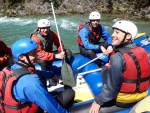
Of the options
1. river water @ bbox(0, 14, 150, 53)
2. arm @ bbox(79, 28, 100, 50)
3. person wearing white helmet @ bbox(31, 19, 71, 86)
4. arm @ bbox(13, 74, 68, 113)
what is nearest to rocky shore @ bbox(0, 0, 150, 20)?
river water @ bbox(0, 14, 150, 53)

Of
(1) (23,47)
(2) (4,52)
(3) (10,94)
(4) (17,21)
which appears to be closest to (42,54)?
(2) (4,52)

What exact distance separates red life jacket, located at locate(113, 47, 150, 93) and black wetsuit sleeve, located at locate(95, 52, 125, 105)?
0.21ft

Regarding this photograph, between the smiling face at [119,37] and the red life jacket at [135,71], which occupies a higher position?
the smiling face at [119,37]

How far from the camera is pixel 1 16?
46.4 feet

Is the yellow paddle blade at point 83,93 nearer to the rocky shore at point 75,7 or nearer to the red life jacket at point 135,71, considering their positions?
the red life jacket at point 135,71

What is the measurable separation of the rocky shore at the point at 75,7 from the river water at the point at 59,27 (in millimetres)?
857

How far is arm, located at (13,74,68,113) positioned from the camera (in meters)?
2.18

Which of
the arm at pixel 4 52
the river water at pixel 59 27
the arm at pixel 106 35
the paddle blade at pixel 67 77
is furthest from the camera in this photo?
the river water at pixel 59 27

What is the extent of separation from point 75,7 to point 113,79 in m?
13.0

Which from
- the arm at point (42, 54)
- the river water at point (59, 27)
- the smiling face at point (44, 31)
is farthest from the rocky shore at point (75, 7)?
the arm at point (42, 54)

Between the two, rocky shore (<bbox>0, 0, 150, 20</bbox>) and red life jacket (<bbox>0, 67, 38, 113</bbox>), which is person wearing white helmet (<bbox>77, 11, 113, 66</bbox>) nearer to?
red life jacket (<bbox>0, 67, 38, 113</bbox>)

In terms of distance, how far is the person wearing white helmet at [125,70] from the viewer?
2.49 metres

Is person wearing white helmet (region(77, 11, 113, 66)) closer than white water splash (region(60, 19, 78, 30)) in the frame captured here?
Yes

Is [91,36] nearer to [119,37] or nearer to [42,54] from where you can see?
[42,54]
